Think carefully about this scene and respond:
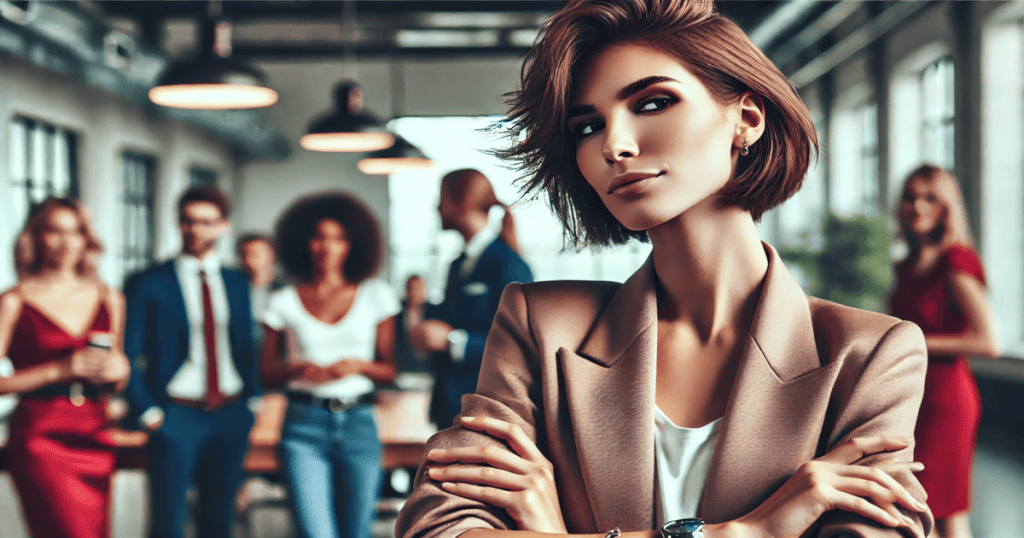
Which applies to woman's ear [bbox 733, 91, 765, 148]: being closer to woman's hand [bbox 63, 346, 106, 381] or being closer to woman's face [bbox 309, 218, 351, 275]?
woman's face [bbox 309, 218, 351, 275]

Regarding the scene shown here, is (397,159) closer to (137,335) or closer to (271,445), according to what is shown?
(271,445)

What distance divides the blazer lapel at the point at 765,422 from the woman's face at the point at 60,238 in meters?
3.23

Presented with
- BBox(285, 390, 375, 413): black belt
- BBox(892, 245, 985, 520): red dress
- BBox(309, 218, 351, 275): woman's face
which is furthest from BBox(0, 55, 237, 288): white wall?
BBox(892, 245, 985, 520): red dress

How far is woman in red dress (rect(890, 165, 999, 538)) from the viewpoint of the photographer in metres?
3.06

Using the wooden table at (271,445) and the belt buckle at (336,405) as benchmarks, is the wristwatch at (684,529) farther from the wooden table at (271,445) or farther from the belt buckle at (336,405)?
the wooden table at (271,445)

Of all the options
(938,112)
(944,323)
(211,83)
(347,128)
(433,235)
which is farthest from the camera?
(433,235)

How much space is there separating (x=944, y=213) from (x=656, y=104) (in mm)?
2846

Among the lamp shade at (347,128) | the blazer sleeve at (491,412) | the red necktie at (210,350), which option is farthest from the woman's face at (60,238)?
the blazer sleeve at (491,412)

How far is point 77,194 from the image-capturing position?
9.37m

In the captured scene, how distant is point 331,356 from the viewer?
3.15 m

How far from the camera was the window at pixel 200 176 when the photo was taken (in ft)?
42.4

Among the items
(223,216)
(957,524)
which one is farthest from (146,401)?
(957,524)

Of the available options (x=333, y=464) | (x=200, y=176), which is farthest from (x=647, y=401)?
(x=200, y=176)

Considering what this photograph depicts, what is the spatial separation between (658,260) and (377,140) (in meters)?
4.46
